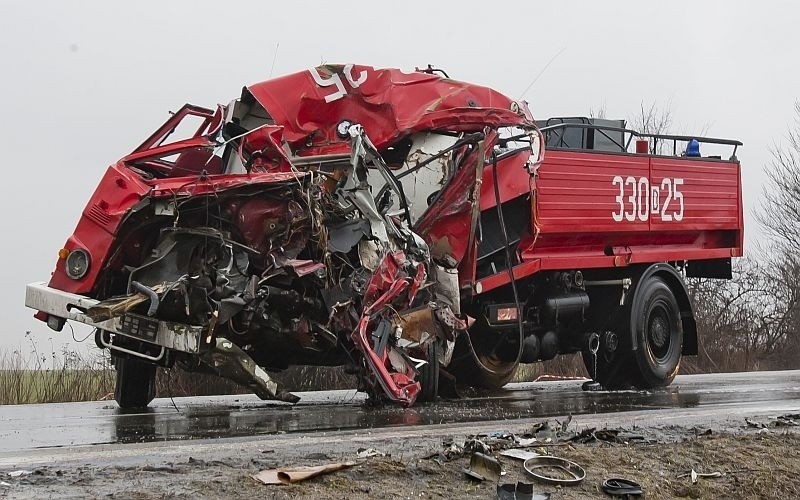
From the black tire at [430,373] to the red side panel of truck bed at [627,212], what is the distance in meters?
1.10

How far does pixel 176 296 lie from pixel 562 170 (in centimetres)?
442

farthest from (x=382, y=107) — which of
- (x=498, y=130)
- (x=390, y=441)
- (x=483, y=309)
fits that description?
(x=390, y=441)

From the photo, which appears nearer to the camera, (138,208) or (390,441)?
(390,441)

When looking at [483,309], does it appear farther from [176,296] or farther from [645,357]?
[176,296]

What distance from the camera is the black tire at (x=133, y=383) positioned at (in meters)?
9.07

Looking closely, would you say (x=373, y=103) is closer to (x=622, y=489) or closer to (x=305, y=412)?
(x=305, y=412)

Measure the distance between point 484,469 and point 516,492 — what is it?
1.08 ft

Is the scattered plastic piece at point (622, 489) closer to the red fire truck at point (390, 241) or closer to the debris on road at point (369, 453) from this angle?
the debris on road at point (369, 453)

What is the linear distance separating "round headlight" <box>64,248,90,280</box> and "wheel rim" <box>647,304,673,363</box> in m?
6.16

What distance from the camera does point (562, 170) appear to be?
1029 cm

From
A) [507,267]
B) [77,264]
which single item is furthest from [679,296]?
[77,264]

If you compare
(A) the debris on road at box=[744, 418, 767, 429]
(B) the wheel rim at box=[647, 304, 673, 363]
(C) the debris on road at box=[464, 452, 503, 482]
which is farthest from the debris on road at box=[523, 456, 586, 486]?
(B) the wheel rim at box=[647, 304, 673, 363]

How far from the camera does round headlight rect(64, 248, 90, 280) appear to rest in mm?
7555

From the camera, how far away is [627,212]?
10992 millimetres
